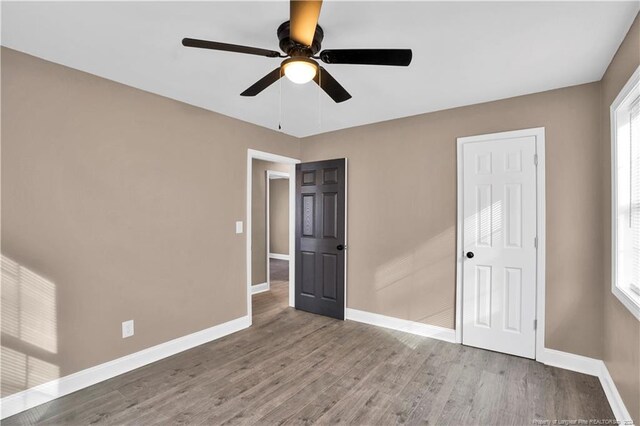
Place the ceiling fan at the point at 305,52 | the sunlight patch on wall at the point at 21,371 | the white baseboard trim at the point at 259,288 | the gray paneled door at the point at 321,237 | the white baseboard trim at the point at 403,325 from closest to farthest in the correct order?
1. the ceiling fan at the point at 305,52
2. the sunlight patch on wall at the point at 21,371
3. the white baseboard trim at the point at 403,325
4. the gray paneled door at the point at 321,237
5. the white baseboard trim at the point at 259,288

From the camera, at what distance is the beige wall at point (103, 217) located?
2.24 m

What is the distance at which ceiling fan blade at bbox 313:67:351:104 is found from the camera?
1.92 metres

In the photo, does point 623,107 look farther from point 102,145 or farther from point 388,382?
point 102,145

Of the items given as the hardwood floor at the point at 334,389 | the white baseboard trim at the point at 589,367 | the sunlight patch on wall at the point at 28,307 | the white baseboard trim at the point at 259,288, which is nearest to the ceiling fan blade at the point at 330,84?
the hardwood floor at the point at 334,389

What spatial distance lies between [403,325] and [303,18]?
131 inches

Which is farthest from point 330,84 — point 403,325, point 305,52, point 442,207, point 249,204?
point 403,325

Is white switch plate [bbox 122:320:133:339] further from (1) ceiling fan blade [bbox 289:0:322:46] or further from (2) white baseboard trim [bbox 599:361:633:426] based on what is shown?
(2) white baseboard trim [bbox 599:361:633:426]

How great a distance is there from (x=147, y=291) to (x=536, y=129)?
387cm

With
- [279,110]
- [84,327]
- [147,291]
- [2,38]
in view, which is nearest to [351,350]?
[147,291]

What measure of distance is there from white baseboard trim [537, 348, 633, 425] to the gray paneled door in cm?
218

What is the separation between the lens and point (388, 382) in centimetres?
260

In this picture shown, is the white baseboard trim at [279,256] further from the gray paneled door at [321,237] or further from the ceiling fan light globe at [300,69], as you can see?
the ceiling fan light globe at [300,69]

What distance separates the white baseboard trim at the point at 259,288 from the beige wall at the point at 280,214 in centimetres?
342

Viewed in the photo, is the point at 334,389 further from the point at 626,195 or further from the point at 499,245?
the point at 626,195
